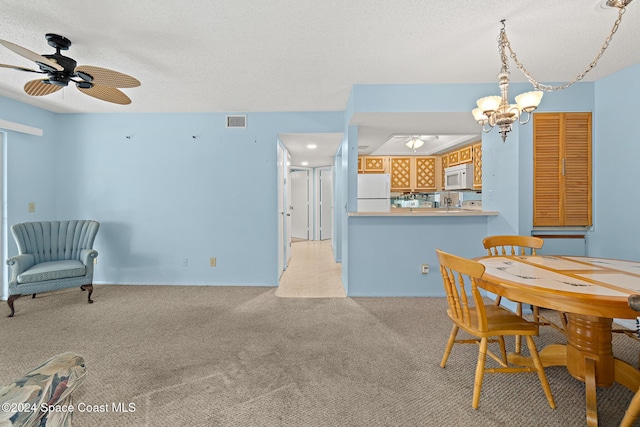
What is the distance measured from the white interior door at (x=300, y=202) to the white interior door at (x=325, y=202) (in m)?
0.41

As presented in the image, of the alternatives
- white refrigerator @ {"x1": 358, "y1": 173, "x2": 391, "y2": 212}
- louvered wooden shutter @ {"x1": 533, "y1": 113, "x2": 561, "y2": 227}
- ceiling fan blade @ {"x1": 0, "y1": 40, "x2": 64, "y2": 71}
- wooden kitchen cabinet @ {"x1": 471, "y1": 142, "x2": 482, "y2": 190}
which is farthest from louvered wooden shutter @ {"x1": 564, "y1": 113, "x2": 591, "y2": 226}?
ceiling fan blade @ {"x1": 0, "y1": 40, "x2": 64, "y2": 71}

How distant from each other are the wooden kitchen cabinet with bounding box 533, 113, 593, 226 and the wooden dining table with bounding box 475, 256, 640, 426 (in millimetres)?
1135

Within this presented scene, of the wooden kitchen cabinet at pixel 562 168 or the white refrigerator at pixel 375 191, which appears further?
the white refrigerator at pixel 375 191

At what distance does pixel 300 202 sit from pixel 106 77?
6310 mm

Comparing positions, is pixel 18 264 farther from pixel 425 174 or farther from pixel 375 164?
pixel 425 174

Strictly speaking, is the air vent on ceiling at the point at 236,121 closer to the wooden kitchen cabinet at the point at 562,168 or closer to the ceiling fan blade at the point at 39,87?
the ceiling fan blade at the point at 39,87

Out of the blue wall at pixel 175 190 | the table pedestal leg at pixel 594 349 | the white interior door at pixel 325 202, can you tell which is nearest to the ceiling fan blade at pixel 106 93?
the blue wall at pixel 175 190

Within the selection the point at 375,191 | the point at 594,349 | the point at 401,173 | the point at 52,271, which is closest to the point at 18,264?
the point at 52,271

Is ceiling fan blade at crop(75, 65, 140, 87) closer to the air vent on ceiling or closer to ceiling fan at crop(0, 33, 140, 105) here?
ceiling fan at crop(0, 33, 140, 105)

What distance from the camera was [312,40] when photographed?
2.23 metres

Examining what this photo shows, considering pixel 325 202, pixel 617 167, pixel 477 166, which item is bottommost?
pixel 325 202

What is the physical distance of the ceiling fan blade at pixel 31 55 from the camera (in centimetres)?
154

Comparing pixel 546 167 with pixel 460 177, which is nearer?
pixel 546 167

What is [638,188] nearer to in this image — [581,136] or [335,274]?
[581,136]
